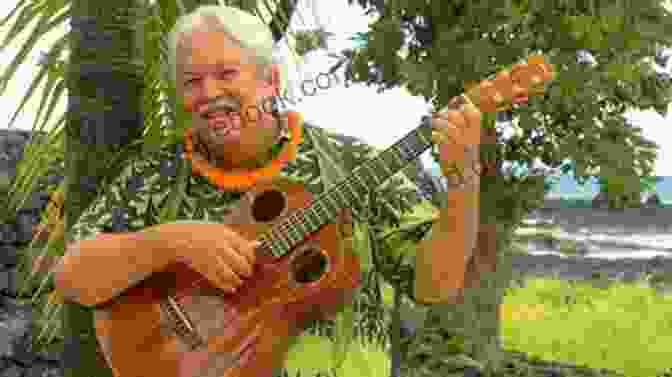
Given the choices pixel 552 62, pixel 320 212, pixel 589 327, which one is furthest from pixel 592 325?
pixel 320 212

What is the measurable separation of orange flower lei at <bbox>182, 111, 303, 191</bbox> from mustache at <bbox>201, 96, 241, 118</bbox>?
0.13 m

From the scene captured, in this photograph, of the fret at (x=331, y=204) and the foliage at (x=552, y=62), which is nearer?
the fret at (x=331, y=204)

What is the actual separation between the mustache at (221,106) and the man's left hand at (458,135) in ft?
1.34

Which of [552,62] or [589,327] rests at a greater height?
[552,62]

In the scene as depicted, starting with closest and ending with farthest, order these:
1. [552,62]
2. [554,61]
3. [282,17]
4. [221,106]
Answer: [221,106], [282,17], [552,62], [554,61]

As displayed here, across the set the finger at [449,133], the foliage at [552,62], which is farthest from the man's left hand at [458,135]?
the foliage at [552,62]

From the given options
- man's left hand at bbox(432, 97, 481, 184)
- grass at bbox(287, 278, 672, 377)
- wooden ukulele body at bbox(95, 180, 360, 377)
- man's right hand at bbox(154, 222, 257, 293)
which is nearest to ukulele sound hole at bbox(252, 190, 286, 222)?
wooden ukulele body at bbox(95, 180, 360, 377)

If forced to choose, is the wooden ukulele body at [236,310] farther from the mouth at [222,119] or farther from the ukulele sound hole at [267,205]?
the mouth at [222,119]

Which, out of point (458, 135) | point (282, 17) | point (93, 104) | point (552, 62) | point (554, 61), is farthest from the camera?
point (554, 61)

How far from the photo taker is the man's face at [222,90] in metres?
1.77

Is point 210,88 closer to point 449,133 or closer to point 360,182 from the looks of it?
point 360,182

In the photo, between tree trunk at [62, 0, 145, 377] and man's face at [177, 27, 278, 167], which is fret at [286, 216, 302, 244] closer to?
man's face at [177, 27, 278, 167]

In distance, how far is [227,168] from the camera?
190 cm

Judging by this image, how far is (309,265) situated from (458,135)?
0.42 meters
